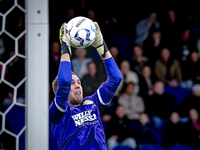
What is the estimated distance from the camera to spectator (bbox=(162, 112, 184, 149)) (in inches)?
133

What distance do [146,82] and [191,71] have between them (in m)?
0.76

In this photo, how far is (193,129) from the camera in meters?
3.48

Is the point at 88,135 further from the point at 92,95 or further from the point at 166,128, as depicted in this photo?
the point at 166,128

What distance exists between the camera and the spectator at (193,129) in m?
3.42

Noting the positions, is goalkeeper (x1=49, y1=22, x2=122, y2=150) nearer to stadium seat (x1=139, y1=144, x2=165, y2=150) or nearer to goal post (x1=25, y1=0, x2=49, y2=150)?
goal post (x1=25, y1=0, x2=49, y2=150)

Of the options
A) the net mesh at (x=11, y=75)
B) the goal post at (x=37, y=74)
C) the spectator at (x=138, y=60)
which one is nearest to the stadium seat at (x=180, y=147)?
the spectator at (x=138, y=60)

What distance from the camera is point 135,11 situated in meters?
3.84

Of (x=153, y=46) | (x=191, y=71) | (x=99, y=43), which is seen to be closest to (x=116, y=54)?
(x=153, y=46)

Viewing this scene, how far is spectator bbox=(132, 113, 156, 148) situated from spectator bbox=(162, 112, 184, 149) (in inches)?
7.6

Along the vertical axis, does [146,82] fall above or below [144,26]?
below

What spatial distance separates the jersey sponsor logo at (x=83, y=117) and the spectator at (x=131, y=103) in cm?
134

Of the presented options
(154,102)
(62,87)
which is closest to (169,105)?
(154,102)

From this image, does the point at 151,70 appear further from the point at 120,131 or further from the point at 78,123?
the point at 78,123

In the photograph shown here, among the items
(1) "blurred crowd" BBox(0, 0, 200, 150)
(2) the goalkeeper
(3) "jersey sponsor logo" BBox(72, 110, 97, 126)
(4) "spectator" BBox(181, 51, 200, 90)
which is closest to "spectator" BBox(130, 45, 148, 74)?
(1) "blurred crowd" BBox(0, 0, 200, 150)
